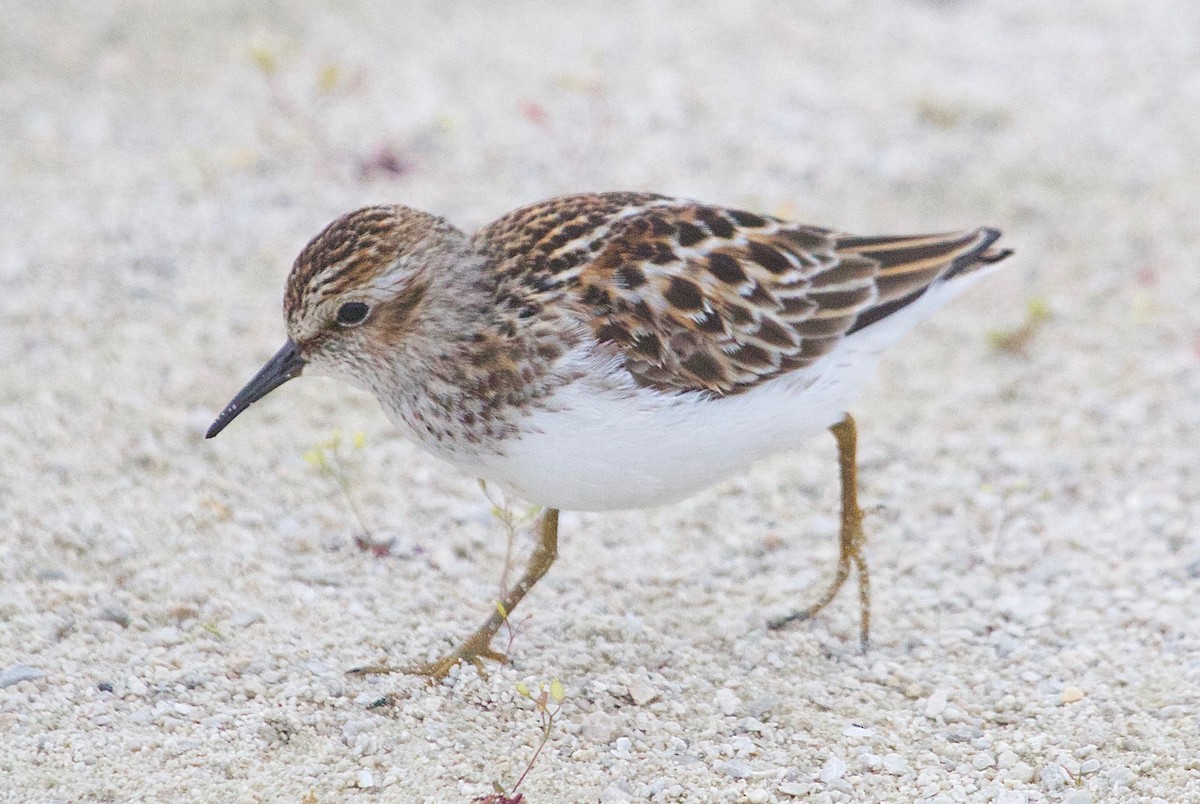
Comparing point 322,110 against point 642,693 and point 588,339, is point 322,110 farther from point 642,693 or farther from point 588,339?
point 642,693

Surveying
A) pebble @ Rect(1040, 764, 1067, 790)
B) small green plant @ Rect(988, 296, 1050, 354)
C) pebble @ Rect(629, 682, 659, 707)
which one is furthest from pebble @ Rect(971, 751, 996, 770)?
small green plant @ Rect(988, 296, 1050, 354)

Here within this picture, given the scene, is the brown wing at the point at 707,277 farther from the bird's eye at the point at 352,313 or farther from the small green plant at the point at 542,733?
the small green plant at the point at 542,733

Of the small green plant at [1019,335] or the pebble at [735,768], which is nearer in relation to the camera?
the pebble at [735,768]

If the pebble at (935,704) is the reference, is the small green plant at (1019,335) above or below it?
above

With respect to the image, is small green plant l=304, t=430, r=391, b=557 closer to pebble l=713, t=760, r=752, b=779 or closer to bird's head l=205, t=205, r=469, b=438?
bird's head l=205, t=205, r=469, b=438

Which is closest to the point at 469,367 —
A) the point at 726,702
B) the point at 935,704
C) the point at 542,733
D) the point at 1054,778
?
the point at 542,733

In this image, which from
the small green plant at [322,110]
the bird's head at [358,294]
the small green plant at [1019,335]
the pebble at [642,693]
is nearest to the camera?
the bird's head at [358,294]

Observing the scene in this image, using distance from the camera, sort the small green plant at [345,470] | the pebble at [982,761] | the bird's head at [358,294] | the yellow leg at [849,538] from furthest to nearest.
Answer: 1. the small green plant at [345,470]
2. the yellow leg at [849,538]
3. the bird's head at [358,294]
4. the pebble at [982,761]

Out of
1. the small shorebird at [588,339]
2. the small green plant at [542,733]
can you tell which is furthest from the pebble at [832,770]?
the small shorebird at [588,339]
